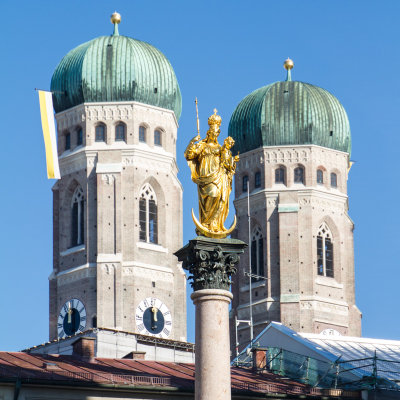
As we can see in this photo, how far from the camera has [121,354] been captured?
7450 cm

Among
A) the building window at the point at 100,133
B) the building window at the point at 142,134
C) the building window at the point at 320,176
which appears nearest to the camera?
the building window at the point at 100,133

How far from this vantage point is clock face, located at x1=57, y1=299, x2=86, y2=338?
299 ft

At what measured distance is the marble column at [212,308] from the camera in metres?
38.8

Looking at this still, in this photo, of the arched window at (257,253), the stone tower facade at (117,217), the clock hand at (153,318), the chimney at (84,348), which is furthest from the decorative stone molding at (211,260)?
the arched window at (257,253)

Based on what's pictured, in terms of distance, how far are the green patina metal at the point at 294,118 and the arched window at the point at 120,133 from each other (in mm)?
9856

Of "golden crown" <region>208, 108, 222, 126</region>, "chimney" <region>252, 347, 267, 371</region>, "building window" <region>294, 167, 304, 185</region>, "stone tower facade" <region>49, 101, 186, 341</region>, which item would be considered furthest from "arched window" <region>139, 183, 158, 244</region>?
"golden crown" <region>208, 108, 222, 126</region>

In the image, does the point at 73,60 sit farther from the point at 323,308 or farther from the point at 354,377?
the point at 354,377

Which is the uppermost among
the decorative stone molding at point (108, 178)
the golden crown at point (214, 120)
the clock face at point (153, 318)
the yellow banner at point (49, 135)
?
the yellow banner at point (49, 135)

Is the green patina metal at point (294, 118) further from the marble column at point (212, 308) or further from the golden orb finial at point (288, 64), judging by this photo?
the marble column at point (212, 308)

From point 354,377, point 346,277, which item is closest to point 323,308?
point 346,277

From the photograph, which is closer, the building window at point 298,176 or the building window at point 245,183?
the building window at point 298,176

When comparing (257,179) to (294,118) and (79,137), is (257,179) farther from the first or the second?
(79,137)

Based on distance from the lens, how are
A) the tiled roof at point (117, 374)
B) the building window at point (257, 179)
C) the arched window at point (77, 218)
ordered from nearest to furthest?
the tiled roof at point (117, 374) < the arched window at point (77, 218) < the building window at point (257, 179)

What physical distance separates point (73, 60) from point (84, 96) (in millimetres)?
2381
